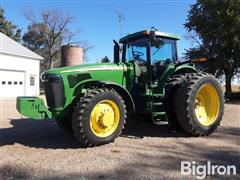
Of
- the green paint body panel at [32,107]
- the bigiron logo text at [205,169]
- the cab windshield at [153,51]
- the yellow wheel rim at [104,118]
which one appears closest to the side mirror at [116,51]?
the cab windshield at [153,51]

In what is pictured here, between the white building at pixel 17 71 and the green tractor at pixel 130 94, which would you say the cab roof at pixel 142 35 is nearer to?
the green tractor at pixel 130 94

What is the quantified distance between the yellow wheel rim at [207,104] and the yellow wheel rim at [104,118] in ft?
7.40

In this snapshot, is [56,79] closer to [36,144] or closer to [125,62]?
[36,144]

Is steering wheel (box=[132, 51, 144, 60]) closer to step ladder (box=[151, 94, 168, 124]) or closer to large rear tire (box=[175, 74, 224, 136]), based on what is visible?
step ladder (box=[151, 94, 168, 124])

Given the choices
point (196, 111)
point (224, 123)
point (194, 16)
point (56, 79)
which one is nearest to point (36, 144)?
point (56, 79)

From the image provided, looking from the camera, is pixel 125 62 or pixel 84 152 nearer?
pixel 84 152

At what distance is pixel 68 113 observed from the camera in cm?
720

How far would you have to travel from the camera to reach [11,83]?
28.4 metres

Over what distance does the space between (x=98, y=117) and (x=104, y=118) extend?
123 millimetres

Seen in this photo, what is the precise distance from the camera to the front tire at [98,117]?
21.5ft

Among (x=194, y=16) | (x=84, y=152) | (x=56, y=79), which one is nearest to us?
(x=84, y=152)

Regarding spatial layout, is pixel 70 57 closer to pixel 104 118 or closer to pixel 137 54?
pixel 137 54

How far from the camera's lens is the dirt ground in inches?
207

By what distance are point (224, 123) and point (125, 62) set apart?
3.89m
